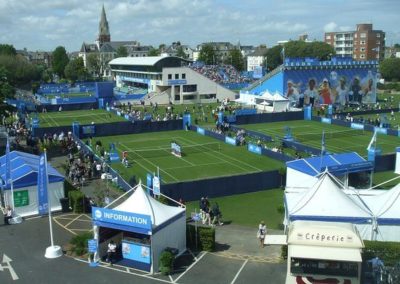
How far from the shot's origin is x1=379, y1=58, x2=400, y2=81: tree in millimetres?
110062

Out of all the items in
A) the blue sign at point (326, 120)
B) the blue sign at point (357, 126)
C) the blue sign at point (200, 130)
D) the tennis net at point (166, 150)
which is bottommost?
the tennis net at point (166, 150)

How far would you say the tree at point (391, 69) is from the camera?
11006 centimetres

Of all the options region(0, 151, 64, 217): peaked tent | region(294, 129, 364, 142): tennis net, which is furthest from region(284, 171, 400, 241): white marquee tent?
region(294, 129, 364, 142): tennis net

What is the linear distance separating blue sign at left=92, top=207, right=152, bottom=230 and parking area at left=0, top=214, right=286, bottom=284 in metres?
1.69

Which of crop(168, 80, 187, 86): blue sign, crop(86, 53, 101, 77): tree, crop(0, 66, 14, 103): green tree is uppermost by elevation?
crop(86, 53, 101, 77): tree

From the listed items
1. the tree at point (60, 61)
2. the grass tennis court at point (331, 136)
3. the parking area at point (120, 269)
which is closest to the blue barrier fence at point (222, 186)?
the parking area at point (120, 269)

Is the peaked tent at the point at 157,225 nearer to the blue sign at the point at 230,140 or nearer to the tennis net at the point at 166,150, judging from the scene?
the tennis net at the point at 166,150

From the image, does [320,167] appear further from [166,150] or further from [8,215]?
[166,150]

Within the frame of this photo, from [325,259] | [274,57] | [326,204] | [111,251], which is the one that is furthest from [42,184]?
[274,57]

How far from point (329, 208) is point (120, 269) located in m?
8.43

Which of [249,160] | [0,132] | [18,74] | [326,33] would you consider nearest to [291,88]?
[249,160]

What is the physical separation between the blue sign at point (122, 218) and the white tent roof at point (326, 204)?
575 centimetres

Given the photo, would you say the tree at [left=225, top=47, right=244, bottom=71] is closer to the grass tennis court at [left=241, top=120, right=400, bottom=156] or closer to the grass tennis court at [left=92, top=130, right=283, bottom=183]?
the grass tennis court at [left=241, top=120, right=400, bottom=156]

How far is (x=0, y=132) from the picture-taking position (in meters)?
42.6
